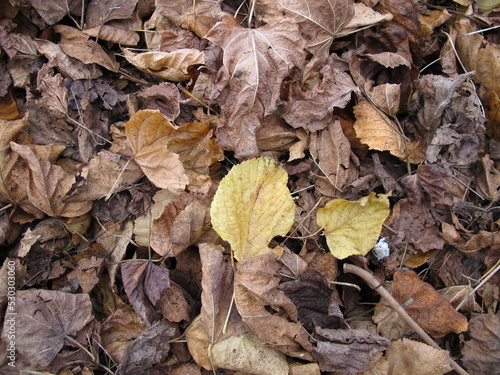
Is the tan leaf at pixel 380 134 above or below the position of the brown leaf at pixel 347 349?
above

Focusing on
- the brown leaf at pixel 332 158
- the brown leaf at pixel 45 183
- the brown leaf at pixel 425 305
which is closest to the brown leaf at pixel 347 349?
the brown leaf at pixel 425 305

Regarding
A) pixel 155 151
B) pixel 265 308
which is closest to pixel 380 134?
pixel 265 308

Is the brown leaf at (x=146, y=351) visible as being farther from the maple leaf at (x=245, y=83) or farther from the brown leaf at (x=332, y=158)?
the brown leaf at (x=332, y=158)

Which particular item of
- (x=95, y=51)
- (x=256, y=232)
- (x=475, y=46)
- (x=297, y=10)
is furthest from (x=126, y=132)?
(x=475, y=46)

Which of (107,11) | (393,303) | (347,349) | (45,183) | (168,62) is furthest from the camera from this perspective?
(107,11)

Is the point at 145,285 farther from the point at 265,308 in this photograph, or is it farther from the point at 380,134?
the point at 380,134

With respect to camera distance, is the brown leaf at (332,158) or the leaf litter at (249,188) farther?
the brown leaf at (332,158)
